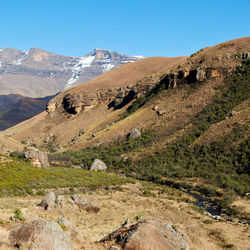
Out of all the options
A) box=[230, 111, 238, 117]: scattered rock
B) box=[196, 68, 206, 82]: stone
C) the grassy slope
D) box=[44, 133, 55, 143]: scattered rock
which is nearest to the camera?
the grassy slope

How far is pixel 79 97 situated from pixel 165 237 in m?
107

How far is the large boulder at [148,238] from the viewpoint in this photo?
15891mm

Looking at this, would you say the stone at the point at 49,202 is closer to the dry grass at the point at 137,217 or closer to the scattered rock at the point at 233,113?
the dry grass at the point at 137,217

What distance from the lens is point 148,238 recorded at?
1614cm

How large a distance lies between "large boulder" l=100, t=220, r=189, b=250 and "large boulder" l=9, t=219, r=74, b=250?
12.6 feet

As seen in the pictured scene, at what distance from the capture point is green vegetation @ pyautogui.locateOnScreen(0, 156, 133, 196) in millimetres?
37938

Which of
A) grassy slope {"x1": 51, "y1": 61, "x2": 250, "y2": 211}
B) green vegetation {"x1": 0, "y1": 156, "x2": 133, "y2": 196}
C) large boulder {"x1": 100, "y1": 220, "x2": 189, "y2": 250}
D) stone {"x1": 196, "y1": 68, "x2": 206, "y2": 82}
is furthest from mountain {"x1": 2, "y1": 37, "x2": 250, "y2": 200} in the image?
large boulder {"x1": 100, "y1": 220, "x2": 189, "y2": 250}

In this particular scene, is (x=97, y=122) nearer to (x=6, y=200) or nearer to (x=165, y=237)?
(x=6, y=200)

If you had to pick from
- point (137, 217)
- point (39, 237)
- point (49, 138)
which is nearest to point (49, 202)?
point (137, 217)

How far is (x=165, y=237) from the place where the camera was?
17.2 meters

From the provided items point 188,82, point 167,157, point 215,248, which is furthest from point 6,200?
point 188,82

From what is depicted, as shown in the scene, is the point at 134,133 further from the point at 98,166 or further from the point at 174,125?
the point at 98,166

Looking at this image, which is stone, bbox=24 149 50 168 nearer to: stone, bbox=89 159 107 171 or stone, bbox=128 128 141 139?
stone, bbox=89 159 107 171

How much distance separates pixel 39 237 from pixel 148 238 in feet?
20.9
